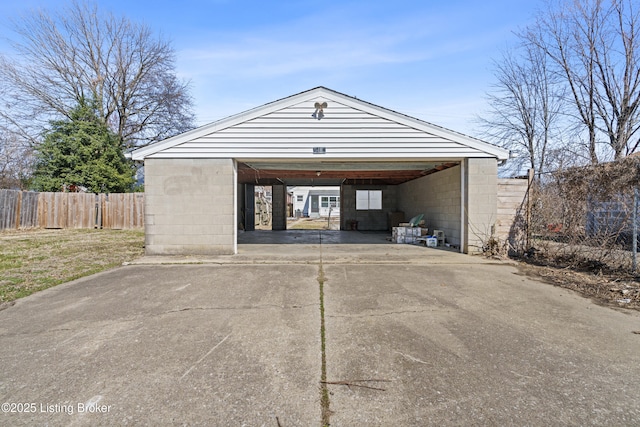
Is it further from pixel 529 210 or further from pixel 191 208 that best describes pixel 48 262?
pixel 529 210

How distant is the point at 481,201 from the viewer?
297 inches

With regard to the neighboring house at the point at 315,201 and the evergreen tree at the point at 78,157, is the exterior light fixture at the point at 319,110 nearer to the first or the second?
the evergreen tree at the point at 78,157

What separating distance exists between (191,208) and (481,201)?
710 cm

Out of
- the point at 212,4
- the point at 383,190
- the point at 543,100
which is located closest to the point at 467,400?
the point at 212,4

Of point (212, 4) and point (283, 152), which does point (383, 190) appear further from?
point (212, 4)

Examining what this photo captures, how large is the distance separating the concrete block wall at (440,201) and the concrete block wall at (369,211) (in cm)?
215

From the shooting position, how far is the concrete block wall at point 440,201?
28.5 feet

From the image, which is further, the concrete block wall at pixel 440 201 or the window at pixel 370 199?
the window at pixel 370 199

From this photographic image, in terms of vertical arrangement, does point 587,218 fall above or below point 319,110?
below

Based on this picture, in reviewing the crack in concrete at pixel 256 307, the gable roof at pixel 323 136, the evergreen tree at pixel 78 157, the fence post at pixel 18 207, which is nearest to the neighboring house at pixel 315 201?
the evergreen tree at pixel 78 157

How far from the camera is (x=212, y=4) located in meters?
8.34

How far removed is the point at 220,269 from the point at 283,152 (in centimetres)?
321

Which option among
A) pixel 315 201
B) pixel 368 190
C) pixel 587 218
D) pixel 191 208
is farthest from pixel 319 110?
pixel 315 201

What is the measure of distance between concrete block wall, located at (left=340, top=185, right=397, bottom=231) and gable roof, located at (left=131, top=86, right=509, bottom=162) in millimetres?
8128
